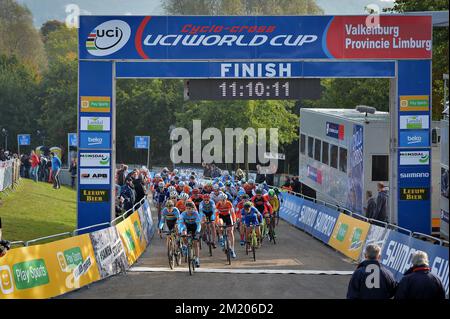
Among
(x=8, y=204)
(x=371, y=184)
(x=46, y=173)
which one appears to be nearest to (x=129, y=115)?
(x=46, y=173)

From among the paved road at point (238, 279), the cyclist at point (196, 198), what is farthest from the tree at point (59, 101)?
the paved road at point (238, 279)

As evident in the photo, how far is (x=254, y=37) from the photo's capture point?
21250mm

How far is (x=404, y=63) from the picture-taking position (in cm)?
2131

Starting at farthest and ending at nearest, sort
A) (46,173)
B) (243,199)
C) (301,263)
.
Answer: (46,173)
(243,199)
(301,263)

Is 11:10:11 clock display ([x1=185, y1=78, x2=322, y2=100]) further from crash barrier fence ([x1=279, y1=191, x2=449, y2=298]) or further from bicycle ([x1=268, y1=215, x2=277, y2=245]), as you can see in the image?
bicycle ([x1=268, y1=215, x2=277, y2=245])

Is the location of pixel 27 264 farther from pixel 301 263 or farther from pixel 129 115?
pixel 129 115

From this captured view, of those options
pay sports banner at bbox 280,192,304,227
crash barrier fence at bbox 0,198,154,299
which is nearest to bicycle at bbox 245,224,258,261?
crash barrier fence at bbox 0,198,154,299

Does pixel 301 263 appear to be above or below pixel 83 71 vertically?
below

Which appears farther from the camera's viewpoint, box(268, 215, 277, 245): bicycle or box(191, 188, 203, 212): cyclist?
box(268, 215, 277, 245): bicycle

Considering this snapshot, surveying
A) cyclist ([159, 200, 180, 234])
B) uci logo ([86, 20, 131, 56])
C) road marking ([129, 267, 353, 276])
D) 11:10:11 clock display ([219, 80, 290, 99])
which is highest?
uci logo ([86, 20, 131, 56])

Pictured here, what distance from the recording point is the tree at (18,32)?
9638 centimetres

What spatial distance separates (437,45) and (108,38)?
50.6 feet

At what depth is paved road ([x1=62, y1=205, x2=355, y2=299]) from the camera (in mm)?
15797

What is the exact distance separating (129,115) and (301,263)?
50164mm
